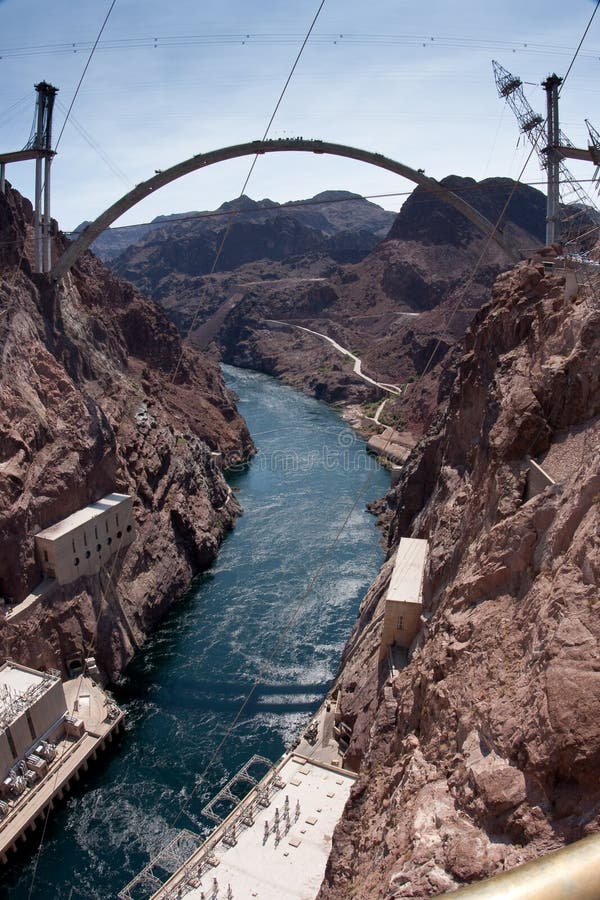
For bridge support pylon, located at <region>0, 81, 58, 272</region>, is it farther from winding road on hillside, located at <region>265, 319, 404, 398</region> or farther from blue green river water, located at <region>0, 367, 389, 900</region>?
winding road on hillside, located at <region>265, 319, 404, 398</region>

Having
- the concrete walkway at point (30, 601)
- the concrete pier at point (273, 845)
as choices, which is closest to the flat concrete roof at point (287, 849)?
the concrete pier at point (273, 845)

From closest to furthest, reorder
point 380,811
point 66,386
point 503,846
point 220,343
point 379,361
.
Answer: point 503,846
point 380,811
point 66,386
point 379,361
point 220,343

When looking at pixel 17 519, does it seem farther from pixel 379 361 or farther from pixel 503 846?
pixel 379 361

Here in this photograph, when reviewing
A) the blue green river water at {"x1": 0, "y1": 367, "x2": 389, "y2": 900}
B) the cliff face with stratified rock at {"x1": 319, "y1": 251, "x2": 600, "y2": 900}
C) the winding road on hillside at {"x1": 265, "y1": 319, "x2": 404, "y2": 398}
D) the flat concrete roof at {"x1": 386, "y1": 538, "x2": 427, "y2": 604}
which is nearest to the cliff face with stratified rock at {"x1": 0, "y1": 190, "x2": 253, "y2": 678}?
the blue green river water at {"x1": 0, "y1": 367, "x2": 389, "y2": 900}

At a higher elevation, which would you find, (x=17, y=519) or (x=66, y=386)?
(x=66, y=386)

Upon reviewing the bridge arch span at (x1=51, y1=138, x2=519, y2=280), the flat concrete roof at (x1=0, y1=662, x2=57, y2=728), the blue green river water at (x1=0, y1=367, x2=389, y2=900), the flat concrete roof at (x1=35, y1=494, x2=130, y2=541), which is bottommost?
the blue green river water at (x1=0, y1=367, x2=389, y2=900)

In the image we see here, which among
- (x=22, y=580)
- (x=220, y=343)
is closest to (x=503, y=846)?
(x=22, y=580)

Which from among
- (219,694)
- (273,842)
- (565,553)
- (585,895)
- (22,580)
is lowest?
(219,694)
